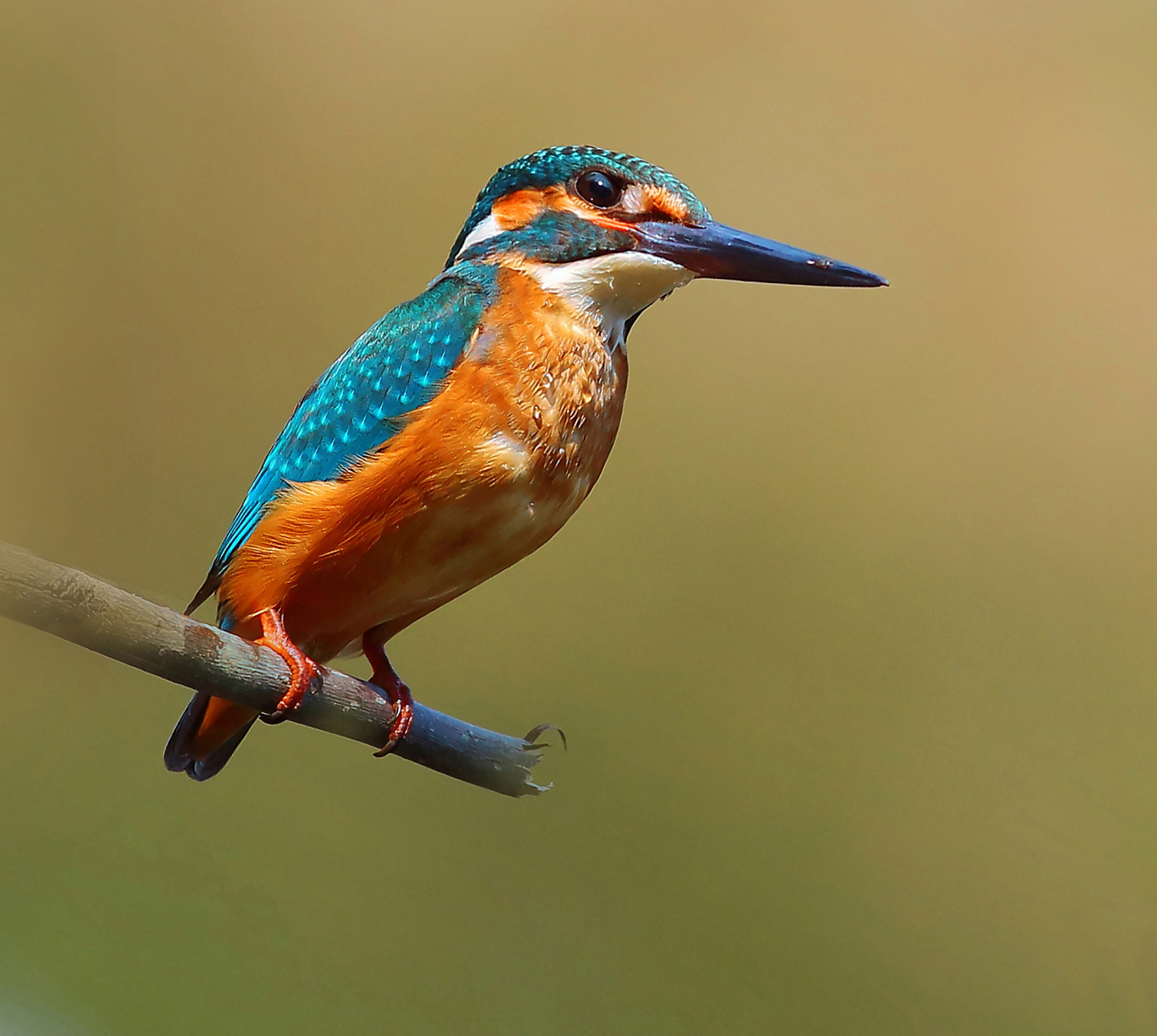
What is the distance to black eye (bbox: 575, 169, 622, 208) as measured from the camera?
1.47 metres

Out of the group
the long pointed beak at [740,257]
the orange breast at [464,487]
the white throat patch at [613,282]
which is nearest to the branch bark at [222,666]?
the orange breast at [464,487]

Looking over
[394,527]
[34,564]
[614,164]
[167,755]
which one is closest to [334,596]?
[394,527]

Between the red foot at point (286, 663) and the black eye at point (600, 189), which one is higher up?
the black eye at point (600, 189)

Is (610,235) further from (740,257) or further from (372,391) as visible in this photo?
(372,391)

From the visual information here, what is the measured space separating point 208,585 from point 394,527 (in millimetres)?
310

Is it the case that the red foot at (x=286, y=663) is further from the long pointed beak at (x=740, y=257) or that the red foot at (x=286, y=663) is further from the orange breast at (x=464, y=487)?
the long pointed beak at (x=740, y=257)

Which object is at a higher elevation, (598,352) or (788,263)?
(788,263)

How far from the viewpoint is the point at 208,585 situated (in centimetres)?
149

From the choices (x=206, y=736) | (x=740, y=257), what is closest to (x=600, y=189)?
(x=740, y=257)

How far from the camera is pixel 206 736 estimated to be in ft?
5.19

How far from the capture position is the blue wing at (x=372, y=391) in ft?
4.62

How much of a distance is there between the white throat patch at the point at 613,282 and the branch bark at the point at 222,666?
541mm

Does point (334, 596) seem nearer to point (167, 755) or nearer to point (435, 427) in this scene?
point (435, 427)

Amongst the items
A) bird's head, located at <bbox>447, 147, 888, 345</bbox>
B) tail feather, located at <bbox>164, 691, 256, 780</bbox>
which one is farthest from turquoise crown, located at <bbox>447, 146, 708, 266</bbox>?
tail feather, located at <bbox>164, 691, 256, 780</bbox>
